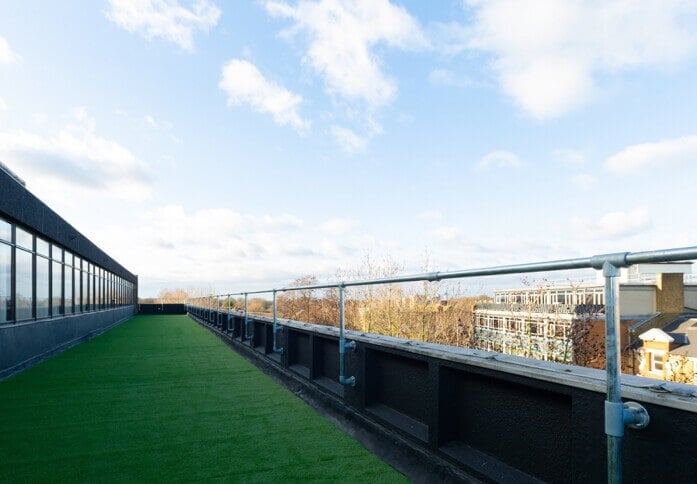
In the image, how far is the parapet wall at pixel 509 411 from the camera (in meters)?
1.70

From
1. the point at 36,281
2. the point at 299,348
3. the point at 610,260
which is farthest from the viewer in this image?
the point at 36,281

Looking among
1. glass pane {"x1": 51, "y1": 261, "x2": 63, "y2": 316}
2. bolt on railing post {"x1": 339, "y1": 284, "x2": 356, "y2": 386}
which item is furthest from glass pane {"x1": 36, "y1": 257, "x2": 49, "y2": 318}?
bolt on railing post {"x1": 339, "y1": 284, "x2": 356, "y2": 386}

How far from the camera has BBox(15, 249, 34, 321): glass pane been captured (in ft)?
33.2

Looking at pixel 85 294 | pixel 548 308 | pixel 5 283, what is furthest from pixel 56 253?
pixel 548 308

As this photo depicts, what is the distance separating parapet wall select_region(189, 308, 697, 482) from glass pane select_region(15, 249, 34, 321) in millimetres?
9168

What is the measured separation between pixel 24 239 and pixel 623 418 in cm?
1248

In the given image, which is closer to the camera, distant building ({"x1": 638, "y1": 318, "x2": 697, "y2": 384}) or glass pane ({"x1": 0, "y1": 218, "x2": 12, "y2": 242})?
glass pane ({"x1": 0, "y1": 218, "x2": 12, "y2": 242})

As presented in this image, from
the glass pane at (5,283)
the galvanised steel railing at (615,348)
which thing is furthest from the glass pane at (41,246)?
the galvanised steel railing at (615,348)

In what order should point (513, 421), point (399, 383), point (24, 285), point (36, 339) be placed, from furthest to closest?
point (24, 285), point (36, 339), point (399, 383), point (513, 421)

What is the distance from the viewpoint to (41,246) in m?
12.1

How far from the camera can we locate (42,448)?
3.83m

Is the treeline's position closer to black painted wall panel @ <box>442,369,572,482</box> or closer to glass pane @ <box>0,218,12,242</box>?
A: black painted wall panel @ <box>442,369,572,482</box>

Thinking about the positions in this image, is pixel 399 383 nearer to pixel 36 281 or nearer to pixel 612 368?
pixel 612 368

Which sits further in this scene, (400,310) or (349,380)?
(400,310)
